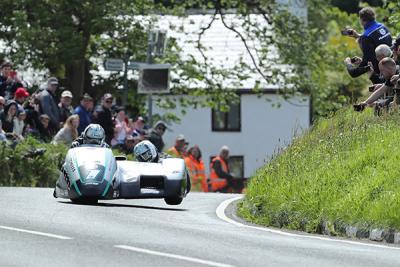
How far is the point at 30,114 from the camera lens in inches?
1148

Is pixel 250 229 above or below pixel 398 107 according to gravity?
below

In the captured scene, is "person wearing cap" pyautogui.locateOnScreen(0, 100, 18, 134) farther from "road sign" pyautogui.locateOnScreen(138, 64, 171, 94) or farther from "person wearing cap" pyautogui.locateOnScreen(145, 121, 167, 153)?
"person wearing cap" pyautogui.locateOnScreen(145, 121, 167, 153)

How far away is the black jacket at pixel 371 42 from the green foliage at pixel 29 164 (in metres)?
7.22

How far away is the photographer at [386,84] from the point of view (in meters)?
22.0

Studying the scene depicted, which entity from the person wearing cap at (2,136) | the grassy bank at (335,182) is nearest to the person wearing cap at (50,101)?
the person wearing cap at (2,136)

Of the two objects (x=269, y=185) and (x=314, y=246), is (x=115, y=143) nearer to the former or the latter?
(x=269, y=185)

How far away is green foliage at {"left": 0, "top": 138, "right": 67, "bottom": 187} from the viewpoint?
27.9 meters

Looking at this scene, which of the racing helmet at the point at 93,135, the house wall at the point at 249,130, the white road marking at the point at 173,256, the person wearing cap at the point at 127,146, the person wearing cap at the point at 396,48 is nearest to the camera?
the white road marking at the point at 173,256

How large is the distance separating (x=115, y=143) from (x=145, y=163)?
11.1 metres

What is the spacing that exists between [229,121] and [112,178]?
4412 cm

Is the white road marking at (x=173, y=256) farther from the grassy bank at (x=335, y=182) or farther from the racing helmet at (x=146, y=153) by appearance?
the racing helmet at (x=146, y=153)

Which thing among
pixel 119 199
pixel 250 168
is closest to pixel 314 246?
pixel 119 199

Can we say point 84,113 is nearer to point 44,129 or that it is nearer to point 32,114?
point 44,129

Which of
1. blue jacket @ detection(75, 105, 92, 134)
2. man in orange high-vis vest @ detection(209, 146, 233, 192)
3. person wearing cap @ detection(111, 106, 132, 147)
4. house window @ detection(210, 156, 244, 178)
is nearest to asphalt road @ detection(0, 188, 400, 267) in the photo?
blue jacket @ detection(75, 105, 92, 134)
